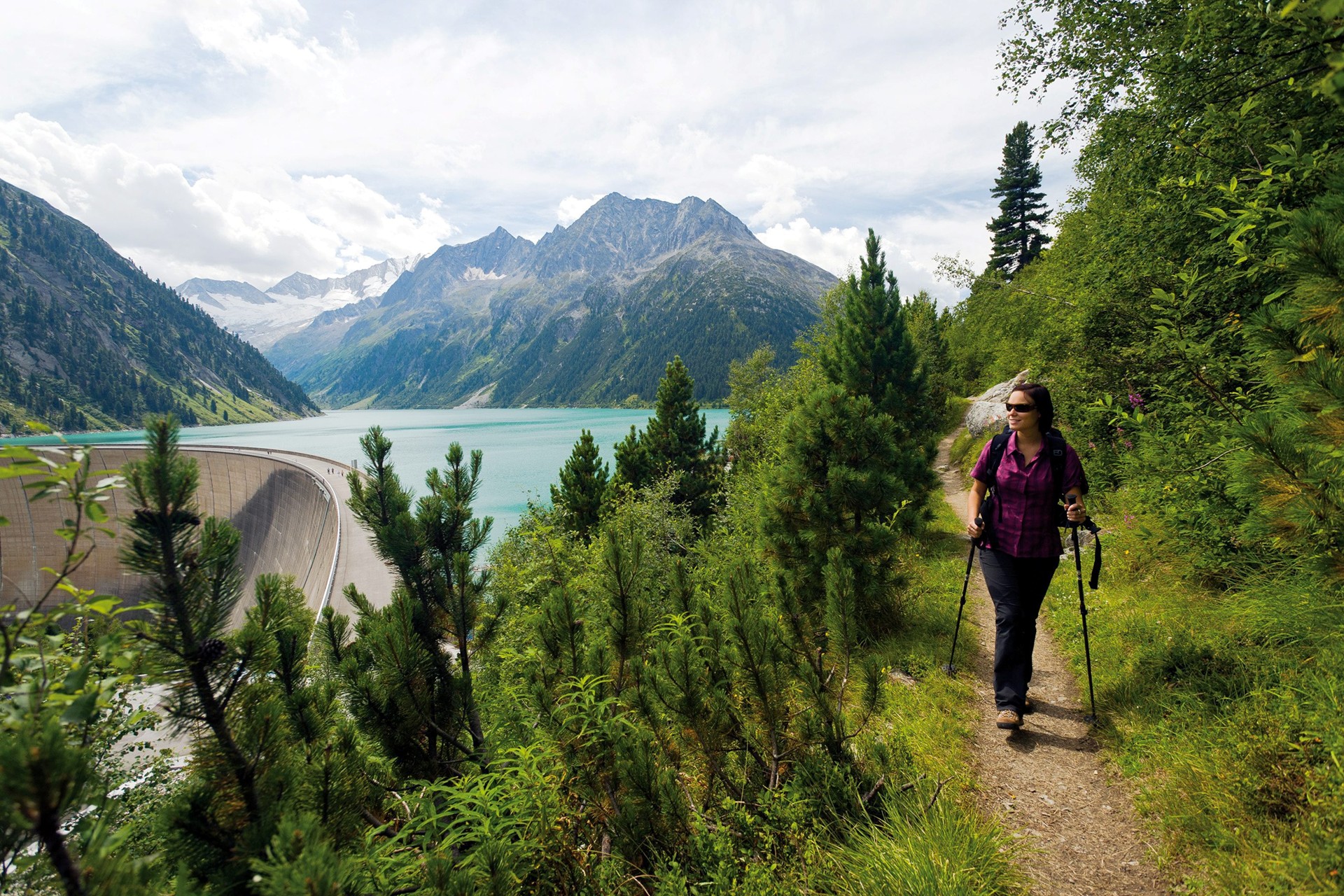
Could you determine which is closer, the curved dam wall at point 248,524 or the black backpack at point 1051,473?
the black backpack at point 1051,473

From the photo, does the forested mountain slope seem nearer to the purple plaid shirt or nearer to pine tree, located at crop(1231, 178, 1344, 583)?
the purple plaid shirt

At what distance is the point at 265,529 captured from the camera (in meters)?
41.7

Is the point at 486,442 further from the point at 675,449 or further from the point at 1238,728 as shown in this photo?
the point at 1238,728

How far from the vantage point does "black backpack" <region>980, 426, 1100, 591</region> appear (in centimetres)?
395

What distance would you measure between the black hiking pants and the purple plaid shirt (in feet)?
0.34

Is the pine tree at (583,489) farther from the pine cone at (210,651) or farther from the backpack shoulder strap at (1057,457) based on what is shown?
the pine cone at (210,651)

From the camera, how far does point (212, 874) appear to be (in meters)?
1.46

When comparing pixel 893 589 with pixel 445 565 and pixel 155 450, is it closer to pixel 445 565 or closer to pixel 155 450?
pixel 445 565

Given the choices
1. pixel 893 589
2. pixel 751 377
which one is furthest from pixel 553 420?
pixel 893 589

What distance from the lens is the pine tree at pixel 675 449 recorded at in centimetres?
2489

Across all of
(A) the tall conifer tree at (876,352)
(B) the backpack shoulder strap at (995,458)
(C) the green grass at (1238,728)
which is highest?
(A) the tall conifer tree at (876,352)

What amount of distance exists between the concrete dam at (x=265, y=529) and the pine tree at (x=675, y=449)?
13.9 meters

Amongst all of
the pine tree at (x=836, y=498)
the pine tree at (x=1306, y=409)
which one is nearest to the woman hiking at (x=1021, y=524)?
the pine tree at (x=1306, y=409)

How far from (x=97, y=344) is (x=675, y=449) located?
731 ft
